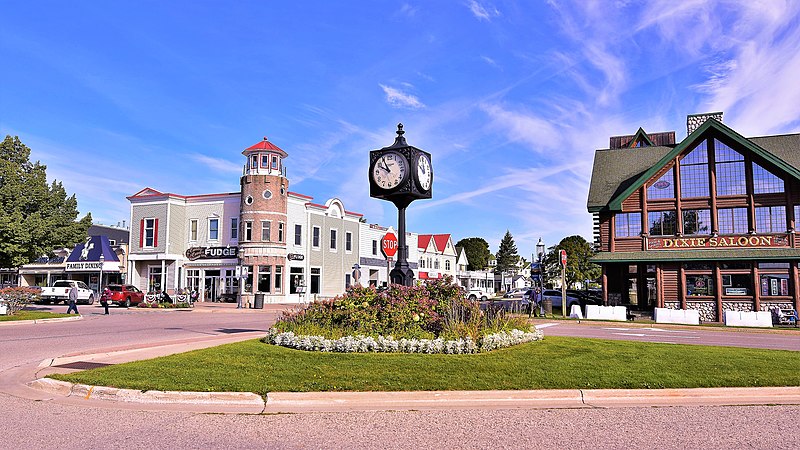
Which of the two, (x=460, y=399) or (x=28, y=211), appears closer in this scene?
(x=460, y=399)

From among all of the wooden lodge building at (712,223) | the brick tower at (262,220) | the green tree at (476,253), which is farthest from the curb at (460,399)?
the green tree at (476,253)

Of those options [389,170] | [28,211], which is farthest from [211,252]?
[389,170]

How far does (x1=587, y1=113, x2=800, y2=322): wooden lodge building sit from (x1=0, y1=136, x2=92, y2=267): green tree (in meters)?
27.1

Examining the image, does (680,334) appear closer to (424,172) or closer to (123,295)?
(424,172)

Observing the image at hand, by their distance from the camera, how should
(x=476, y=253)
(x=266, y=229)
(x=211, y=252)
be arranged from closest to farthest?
(x=266, y=229)
(x=211, y=252)
(x=476, y=253)

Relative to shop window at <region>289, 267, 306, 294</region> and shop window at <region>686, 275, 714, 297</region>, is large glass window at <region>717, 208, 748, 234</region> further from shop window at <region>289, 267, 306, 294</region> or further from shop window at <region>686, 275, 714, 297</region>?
shop window at <region>289, 267, 306, 294</region>

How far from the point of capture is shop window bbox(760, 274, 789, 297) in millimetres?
29487

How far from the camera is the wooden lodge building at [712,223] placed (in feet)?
96.9

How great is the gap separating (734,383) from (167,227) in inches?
1810

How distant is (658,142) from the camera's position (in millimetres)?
43125

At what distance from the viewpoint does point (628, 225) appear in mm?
32781

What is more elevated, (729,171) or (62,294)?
(729,171)

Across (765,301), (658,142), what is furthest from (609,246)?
(658,142)

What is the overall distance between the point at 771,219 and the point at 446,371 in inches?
1113
